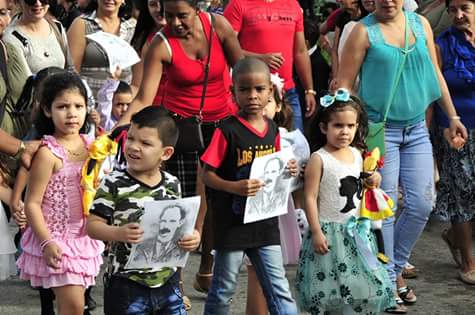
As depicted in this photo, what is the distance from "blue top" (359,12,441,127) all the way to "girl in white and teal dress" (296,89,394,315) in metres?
0.62

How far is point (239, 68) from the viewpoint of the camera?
5441mm

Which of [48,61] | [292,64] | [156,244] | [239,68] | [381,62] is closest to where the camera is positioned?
[156,244]

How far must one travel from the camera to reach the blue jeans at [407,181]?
6.49 m

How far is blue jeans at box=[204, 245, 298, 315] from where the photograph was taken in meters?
5.43

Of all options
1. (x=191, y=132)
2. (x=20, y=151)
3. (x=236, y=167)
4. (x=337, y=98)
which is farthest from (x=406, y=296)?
(x=20, y=151)

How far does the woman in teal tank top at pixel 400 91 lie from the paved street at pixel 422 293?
34 cm

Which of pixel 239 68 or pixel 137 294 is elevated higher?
pixel 239 68

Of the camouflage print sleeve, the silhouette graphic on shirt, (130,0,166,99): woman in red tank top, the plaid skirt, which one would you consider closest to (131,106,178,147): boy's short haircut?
the camouflage print sleeve

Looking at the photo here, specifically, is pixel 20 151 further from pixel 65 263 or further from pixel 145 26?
pixel 145 26

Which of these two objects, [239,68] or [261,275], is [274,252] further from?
[239,68]

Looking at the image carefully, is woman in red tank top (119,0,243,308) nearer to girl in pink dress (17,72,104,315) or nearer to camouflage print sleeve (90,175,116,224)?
girl in pink dress (17,72,104,315)

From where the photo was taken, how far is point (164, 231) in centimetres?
459

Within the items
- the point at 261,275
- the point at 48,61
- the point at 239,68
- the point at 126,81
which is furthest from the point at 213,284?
the point at 126,81

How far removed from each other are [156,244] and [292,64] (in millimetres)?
3712
